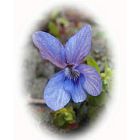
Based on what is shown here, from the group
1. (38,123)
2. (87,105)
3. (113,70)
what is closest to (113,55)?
(113,70)

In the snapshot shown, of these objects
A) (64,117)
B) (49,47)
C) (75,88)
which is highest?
(49,47)

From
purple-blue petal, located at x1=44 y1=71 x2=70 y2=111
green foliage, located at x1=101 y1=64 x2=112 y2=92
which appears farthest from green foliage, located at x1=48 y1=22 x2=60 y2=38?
purple-blue petal, located at x1=44 y1=71 x2=70 y2=111

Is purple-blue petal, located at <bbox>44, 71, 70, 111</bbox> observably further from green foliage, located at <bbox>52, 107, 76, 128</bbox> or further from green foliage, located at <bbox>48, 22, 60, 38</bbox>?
green foliage, located at <bbox>48, 22, 60, 38</bbox>

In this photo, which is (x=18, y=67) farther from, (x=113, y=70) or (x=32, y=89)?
(x=113, y=70)

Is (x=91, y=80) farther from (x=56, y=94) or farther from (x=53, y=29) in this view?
(x=53, y=29)

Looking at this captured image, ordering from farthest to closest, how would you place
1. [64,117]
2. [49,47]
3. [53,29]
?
[53,29] → [64,117] → [49,47]

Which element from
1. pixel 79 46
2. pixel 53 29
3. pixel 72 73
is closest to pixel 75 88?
pixel 72 73

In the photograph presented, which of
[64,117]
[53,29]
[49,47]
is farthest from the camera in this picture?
[53,29]

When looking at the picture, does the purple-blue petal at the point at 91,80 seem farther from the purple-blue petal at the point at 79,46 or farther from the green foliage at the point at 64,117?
the green foliage at the point at 64,117
